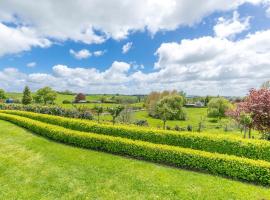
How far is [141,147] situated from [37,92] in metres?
66.6

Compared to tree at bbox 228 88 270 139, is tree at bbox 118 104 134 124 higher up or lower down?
lower down

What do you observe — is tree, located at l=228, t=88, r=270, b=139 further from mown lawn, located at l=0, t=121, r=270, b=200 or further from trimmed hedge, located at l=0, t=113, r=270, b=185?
mown lawn, located at l=0, t=121, r=270, b=200

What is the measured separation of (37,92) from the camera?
7050 centimetres

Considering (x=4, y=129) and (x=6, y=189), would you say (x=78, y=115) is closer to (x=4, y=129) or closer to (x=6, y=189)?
(x=4, y=129)

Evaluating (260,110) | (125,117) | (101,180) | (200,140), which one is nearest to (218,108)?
(125,117)

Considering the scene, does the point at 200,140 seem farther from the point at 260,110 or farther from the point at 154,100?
the point at 154,100

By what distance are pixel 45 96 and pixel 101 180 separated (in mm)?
62784

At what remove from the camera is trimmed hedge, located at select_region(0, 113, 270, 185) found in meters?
8.80

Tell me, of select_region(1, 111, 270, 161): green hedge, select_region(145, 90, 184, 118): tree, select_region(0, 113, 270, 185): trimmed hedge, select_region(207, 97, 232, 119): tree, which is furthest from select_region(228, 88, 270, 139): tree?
select_region(145, 90, 184, 118): tree

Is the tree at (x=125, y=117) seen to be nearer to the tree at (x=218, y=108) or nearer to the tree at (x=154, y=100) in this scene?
the tree at (x=154, y=100)

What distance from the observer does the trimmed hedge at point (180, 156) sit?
28.9 ft

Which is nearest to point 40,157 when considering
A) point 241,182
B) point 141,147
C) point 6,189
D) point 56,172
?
point 56,172

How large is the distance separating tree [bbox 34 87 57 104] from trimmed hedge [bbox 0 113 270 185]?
5565 centimetres

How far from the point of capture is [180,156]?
1017cm
